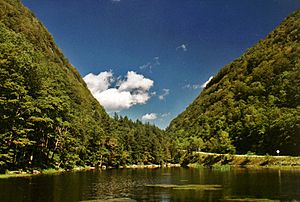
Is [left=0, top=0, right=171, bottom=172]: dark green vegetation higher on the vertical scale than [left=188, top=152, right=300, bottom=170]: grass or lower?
higher

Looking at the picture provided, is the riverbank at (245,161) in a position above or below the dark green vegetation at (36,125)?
below

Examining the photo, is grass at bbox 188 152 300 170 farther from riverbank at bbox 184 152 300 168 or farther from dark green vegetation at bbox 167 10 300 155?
dark green vegetation at bbox 167 10 300 155

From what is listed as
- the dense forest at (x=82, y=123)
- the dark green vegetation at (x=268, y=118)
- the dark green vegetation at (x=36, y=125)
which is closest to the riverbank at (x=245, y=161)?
the dark green vegetation at (x=268, y=118)

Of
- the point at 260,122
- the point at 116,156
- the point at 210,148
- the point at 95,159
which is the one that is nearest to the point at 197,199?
the point at 95,159

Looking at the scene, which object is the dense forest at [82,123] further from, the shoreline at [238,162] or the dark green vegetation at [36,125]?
the shoreline at [238,162]

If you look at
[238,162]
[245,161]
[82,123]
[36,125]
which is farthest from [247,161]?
[36,125]

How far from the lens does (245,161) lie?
367ft

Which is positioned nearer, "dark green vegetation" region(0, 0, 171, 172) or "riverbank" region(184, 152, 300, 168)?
"dark green vegetation" region(0, 0, 171, 172)

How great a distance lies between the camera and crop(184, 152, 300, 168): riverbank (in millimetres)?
96500

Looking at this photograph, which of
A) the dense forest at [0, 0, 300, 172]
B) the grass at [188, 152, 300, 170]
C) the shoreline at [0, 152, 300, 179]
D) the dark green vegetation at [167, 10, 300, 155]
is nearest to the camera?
the dense forest at [0, 0, 300, 172]

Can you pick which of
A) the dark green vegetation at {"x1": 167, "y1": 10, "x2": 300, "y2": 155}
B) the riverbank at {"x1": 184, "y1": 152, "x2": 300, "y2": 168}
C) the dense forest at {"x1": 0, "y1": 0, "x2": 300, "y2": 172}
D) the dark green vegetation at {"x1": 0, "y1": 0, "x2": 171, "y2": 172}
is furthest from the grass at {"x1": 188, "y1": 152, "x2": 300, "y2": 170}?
the dark green vegetation at {"x1": 0, "y1": 0, "x2": 171, "y2": 172}

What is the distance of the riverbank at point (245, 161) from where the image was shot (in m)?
96.5

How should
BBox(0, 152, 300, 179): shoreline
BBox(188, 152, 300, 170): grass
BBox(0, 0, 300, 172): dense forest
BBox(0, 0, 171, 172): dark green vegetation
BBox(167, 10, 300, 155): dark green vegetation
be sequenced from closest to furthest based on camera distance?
BBox(0, 0, 171, 172): dark green vegetation, BBox(0, 0, 300, 172): dense forest, BBox(0, 152, 300, 179): shoreline, BBox(188, 152, 300, 170): grass, BBox(167, 10, 300, 155): dark green vegetation

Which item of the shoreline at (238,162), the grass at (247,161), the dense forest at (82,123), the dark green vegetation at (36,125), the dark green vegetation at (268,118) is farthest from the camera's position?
the dark green vegetation at (268,118)
